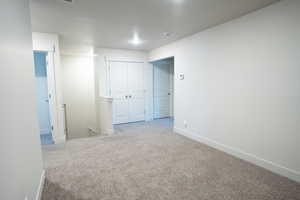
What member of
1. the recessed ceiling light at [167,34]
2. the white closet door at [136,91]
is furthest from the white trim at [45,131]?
the recessed ceiling light at [167,34]

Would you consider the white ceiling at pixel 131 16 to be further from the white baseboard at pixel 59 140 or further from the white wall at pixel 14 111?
the white baseboard at pixel 59 140

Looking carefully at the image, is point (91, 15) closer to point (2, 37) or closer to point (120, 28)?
point (120, 28)

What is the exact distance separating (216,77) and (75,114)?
4.69 m

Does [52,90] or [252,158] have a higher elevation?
[52,90]

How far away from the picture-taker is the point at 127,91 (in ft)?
17.8

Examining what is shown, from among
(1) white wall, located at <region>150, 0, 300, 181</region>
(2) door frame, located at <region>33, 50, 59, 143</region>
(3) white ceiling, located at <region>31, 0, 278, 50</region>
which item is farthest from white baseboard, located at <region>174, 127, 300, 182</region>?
(2) door frame, located at <region>33, 50, 59, 143</region>

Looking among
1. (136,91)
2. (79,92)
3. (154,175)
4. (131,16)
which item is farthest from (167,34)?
(79,92)

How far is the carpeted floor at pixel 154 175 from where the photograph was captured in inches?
75.3

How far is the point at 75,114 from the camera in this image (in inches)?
221

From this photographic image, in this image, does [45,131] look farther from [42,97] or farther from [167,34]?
[167,34]

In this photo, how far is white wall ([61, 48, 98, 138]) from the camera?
533 centimetres

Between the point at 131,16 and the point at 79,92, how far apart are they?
3.79 meters

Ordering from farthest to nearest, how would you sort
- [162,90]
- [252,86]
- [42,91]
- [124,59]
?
[162,90], [124,59], [42,91], [252,86]

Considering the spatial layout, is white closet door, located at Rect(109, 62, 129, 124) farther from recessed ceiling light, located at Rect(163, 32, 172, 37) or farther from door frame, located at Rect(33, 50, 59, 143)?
recessed ceiling light, located at Rect(163, 32, 172, 37)
